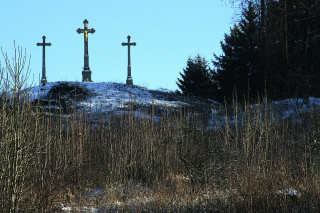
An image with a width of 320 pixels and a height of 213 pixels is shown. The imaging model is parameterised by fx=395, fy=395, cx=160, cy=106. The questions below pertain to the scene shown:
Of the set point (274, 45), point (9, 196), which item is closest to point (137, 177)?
point (9, 196)

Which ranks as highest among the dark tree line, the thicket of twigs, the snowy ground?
the dark tree line

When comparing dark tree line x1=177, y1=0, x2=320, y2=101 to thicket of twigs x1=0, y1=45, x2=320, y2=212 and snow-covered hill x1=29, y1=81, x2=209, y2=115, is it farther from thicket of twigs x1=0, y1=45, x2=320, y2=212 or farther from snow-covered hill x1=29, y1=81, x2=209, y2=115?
snow-covered hill x1=29, y1=81, x2=209, y2=115

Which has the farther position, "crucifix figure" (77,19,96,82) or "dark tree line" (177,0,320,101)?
"crucifix figure" (77,19,96,82)

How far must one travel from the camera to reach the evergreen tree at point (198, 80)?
17.8 metres

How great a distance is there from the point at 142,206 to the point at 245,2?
6789mm

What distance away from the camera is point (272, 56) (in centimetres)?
1122

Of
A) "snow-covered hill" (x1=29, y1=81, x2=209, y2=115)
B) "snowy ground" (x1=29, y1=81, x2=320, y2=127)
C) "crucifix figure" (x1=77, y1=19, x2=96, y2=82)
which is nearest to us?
"snowy ground" (x1=29, y1=81, x2=320, y2=127)

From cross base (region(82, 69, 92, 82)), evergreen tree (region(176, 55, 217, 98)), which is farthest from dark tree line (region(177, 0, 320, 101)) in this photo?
cross base (region(82, 69, 92, 82))

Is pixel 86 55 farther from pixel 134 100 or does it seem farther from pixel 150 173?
pixel 150 173

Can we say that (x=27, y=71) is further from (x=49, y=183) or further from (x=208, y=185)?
(x=208, y=185)

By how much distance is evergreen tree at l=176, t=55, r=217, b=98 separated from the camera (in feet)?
58.5

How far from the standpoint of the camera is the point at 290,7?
9695 mm

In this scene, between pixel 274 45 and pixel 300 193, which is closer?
pixel 300 193

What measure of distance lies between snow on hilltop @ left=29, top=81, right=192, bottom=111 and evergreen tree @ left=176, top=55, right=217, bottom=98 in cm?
205
